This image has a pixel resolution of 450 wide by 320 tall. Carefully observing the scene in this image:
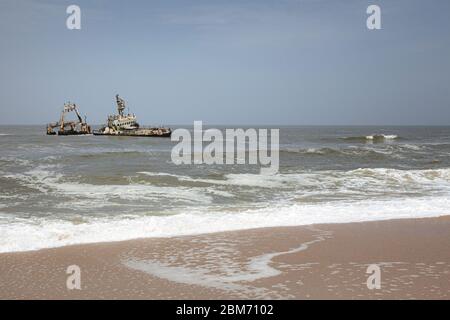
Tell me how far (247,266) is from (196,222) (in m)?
3.13

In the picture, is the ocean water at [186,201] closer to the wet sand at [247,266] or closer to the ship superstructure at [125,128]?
the wet sand at [247,266]

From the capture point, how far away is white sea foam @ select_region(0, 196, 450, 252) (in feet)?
25.2

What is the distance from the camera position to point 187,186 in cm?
1606

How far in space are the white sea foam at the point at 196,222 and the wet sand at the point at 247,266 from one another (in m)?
0.54

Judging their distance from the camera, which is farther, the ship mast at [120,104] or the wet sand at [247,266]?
the ship mast at [120,104]

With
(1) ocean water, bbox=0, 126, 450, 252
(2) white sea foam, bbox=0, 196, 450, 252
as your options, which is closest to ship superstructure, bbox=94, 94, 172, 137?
(1) ocean water, bbox=0, 126, 450, 252

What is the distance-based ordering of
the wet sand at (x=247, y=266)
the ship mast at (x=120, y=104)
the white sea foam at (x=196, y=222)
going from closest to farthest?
the wet sand at (x=247, y=266) → the white sea foam at (x=196, y=222) → the ship mast at (x=120, y=104)

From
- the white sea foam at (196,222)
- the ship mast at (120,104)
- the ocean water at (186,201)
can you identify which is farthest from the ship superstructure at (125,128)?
the white sea foam at (196,222)

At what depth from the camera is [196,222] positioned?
9.07 metres

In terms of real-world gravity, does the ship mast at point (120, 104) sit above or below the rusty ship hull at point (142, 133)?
above

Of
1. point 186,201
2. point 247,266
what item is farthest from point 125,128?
point 247,266

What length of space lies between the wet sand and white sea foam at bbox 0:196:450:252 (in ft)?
1.78

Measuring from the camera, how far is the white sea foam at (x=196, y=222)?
25.2 feet
